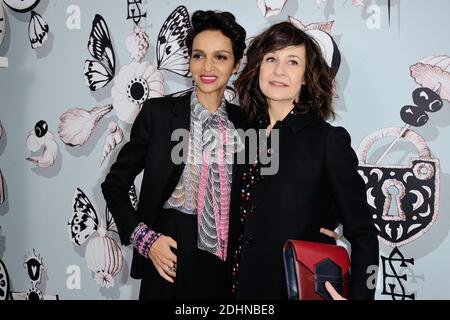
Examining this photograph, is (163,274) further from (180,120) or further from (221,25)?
(221,25)

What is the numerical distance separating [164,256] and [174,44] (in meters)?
1.12

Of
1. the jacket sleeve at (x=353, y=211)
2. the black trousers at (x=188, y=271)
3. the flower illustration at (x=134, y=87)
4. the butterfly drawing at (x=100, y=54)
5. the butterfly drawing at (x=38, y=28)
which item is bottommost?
the black trousers at (x=188, y=271)

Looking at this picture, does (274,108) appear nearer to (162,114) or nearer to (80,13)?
(162,114)

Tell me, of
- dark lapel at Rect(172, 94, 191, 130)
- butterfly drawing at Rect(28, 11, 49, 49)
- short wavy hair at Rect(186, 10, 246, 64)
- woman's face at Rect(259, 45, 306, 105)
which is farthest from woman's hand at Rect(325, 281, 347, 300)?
butterfly drawing at Rect(28, 11, 49, 49)

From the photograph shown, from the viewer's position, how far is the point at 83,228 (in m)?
2.59

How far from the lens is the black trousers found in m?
1.78

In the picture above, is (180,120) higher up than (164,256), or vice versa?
(180,120)

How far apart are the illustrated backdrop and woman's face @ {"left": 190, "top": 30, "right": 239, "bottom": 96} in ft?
1.73

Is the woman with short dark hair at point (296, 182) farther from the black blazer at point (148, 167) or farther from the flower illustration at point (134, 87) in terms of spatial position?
the flower illustration at point (134, 87)

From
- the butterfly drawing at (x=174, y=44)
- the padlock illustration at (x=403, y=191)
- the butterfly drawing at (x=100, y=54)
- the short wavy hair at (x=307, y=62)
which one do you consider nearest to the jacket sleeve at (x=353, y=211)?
the short wavy hair at (x=307, y=62)

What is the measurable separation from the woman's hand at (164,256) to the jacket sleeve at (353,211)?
57cm

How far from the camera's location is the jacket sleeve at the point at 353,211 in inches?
57.2

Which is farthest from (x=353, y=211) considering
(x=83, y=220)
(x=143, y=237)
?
(x=83, y=220)

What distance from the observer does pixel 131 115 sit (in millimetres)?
2492
